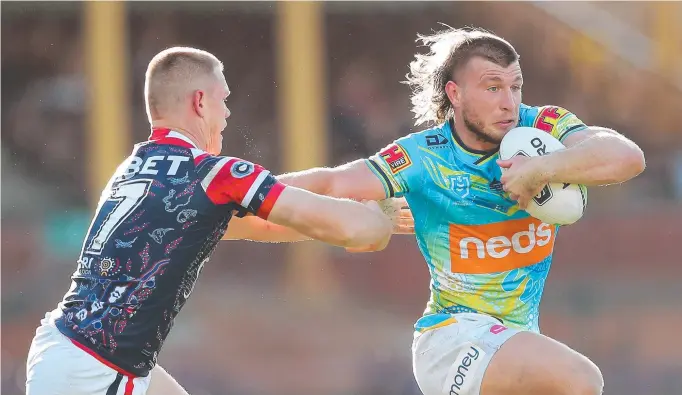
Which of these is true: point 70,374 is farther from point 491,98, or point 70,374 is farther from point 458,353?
point 491,98

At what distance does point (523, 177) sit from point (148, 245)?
162cm

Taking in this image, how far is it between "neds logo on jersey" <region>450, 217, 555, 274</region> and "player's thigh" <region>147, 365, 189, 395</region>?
1.44 metres

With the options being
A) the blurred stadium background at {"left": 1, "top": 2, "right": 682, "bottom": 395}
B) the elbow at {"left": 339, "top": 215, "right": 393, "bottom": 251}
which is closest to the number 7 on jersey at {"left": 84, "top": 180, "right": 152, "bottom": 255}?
the elbow at {"left": 339, "top": 215, "right": 393, "bottom": 251}

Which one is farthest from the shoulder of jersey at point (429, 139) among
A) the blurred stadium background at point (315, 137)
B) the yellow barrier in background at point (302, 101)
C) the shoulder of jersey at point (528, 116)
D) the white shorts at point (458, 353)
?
the yellow barrier in background at point (302, 101)

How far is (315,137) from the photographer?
52.0ft

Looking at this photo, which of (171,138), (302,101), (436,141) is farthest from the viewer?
(302,101)

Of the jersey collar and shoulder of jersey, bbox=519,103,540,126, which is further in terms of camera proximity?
shoulder of jersey, bbox=519,103,540,126

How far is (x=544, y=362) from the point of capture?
187 inches

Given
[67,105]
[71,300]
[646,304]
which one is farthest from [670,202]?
[71,300]

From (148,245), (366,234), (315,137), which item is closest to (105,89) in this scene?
(315,137)

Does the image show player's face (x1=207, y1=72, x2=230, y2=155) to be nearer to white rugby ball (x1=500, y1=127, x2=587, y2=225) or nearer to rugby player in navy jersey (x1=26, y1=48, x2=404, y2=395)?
rugby player in navy jersey (x1=26, y1=48, x2=404, y2=395)

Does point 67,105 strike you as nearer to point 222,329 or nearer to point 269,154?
point 269,154

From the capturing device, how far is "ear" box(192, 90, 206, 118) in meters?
4.54

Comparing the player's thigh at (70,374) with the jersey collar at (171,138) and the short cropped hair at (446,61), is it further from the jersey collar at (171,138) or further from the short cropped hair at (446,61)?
the short cropped hair at (446,61)
